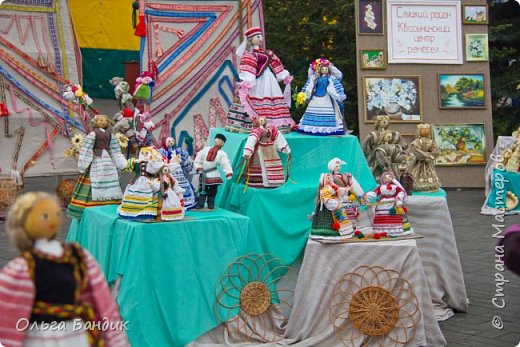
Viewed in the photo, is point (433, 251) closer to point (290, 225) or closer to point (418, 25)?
point (290, 225)

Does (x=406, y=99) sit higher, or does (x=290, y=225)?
(x=406, y=99)

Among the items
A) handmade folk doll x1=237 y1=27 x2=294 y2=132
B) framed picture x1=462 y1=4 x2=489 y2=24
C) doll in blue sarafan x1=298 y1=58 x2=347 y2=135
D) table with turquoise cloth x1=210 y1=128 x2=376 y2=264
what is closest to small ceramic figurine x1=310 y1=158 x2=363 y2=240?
table with turquoise cloth x1=210 y1=128 x2=376 y2=264

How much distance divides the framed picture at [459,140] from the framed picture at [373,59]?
136cm

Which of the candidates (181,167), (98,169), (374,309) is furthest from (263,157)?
(374,309)

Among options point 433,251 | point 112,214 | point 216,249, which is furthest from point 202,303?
point 433,251

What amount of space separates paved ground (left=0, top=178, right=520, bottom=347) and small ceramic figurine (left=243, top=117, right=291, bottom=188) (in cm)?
187

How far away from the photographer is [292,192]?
7301mm

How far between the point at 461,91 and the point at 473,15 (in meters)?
1.22

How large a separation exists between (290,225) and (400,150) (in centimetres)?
132

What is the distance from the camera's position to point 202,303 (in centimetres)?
625

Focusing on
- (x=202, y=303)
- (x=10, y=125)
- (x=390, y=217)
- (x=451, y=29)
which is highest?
(x=451, y=29)

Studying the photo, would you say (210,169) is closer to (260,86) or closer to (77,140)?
(260,86)

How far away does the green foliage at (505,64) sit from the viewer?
50.1ft

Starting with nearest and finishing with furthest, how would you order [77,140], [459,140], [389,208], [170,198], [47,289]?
1. [47,289]
2. [170,198]
3. [389,208]
4. [77,140]
5. [459,140]
